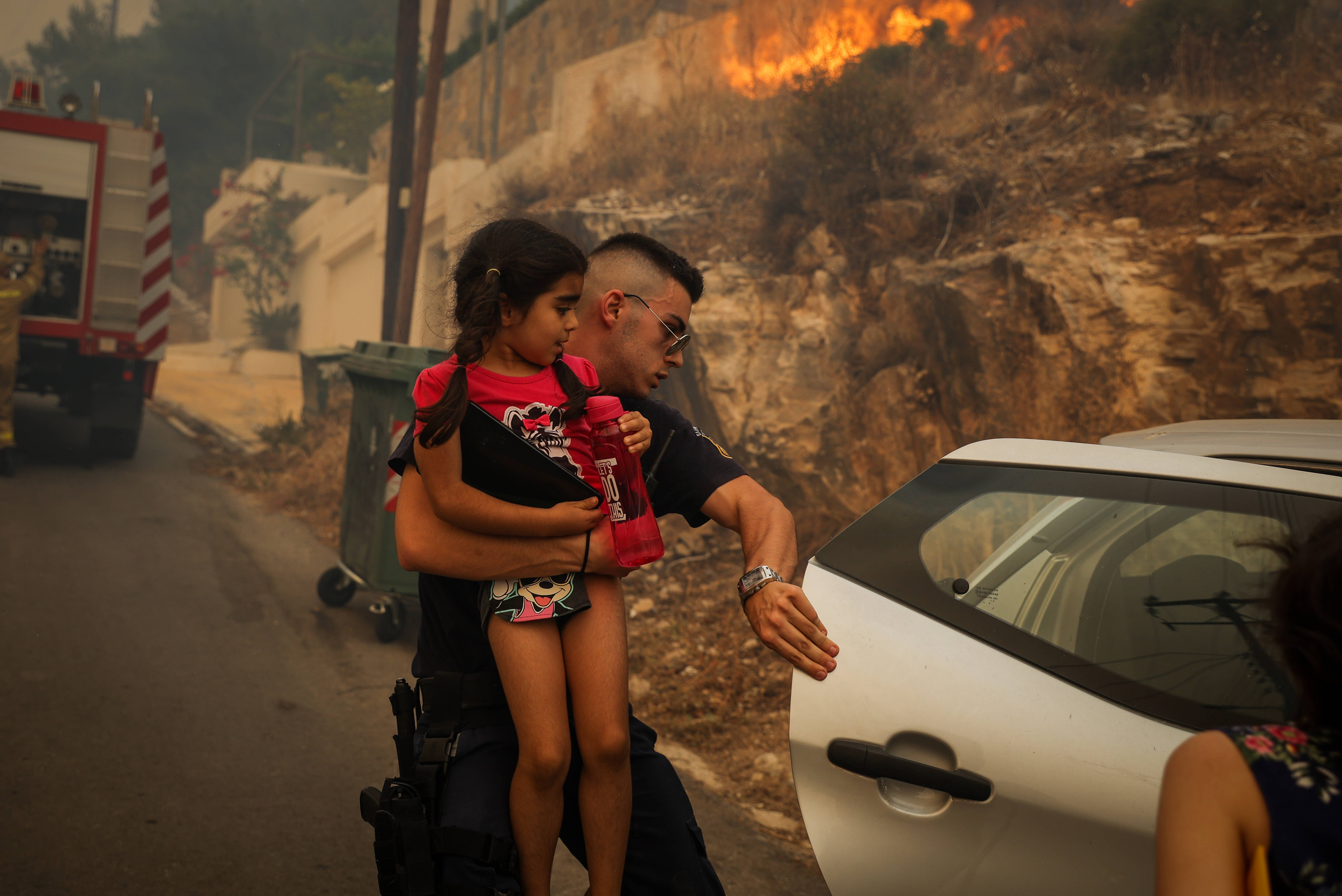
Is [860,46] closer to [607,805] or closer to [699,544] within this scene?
[699,544]

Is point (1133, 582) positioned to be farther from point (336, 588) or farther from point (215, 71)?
point (215, 71)

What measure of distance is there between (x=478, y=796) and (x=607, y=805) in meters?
0.23

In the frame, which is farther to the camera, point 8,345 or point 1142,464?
point 8,345

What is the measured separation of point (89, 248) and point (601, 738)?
9.84m

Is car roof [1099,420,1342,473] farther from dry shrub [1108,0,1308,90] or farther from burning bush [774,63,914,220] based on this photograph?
dry shrub [1108,0,1308,90]

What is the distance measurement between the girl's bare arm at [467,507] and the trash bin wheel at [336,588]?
4846 millimetres

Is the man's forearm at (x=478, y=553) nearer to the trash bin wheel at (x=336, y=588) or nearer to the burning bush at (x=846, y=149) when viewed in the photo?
the trash bin wheel at (x=336, y=588)

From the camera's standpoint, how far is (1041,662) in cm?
189

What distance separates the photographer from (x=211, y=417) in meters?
13.8

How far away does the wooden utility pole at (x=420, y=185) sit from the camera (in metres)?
11.3

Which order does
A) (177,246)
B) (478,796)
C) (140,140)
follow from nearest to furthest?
(478,796) < (140,140) < (177,246)

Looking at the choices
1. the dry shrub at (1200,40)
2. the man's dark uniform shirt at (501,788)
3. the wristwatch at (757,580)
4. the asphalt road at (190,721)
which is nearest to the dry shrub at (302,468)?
the asphalt road at (190,721)

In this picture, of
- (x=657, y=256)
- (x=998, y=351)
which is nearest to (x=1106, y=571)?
(x=657, y=256)

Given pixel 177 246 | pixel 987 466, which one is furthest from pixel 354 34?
pixel 987 466
